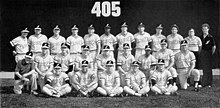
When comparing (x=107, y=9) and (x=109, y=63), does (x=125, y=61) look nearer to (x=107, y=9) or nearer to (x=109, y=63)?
(x=109, y=63)

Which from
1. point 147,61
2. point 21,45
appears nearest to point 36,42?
point 21,45

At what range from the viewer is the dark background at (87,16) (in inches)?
477

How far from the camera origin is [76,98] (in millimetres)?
9383

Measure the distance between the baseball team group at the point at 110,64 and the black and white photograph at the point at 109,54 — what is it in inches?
0.9

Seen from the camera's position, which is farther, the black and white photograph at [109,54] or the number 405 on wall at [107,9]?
the number 405 on wall at [107,9]

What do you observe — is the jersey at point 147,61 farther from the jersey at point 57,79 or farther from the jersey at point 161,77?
the jersey at point 57,79

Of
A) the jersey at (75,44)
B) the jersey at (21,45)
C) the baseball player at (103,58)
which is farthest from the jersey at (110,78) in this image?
the jersey at (21,45)

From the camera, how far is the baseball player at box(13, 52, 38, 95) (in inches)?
394

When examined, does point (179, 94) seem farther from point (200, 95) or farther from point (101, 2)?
point (101, 2)

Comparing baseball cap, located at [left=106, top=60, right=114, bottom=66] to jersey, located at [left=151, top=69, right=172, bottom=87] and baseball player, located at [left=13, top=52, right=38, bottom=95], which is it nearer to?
jersey, located at [left=151, top=69, right=172, bottom=87]

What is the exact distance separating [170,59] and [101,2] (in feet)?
8.89

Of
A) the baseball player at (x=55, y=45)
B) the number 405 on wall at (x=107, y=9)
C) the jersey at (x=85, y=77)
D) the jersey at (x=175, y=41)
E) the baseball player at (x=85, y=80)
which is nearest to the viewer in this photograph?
the baseball player at (x=85, y=80)

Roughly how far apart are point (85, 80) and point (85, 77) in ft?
0.23

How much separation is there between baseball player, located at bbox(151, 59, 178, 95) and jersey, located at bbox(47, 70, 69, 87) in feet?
6.75
